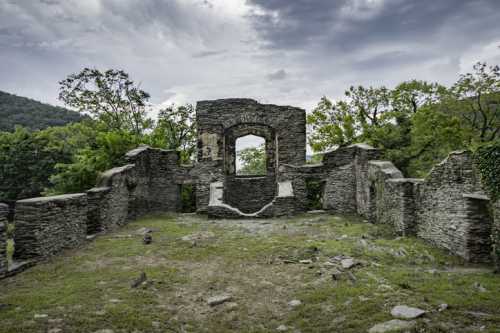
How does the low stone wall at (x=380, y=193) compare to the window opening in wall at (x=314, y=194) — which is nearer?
the low stone wall at (x=380, y=193)

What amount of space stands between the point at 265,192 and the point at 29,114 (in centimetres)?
4360

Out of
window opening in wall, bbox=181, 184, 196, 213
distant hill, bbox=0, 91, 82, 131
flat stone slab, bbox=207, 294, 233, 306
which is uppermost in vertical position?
distant hill, bbox=0, 91, 82, 131

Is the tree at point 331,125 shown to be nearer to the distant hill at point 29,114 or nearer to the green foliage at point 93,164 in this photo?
the green foliage at point 93,164

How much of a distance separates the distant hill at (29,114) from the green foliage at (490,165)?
4545 centimetres

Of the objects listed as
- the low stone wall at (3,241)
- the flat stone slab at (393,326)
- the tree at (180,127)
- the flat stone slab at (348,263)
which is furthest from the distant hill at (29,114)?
the flat stone slab at (393,326)

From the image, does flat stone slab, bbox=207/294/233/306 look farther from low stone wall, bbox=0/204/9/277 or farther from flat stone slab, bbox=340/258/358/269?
low stone wall, bbox=0/204/9/277

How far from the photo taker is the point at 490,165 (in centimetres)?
573

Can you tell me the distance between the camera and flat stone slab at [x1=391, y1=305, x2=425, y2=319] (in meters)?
3.79

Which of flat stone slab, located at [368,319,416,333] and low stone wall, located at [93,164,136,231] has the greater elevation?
low stone wall, located at [93,164,136,231]

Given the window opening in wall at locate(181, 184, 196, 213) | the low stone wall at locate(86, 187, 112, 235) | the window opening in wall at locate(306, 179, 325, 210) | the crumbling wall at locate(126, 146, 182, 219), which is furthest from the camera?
the window opening in wall at locate(306, 179, 325, 210)

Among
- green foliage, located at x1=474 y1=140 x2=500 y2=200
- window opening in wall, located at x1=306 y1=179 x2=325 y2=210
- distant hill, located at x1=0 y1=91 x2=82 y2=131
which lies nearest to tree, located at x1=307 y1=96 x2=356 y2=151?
window opening in wall, located at x1=306 y1=179 x2=325 y2=210

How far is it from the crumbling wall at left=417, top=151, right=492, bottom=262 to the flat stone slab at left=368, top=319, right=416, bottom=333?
3.37 meters

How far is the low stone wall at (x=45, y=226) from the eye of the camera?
6301 millimetres

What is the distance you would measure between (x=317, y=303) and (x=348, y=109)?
19612 mm
